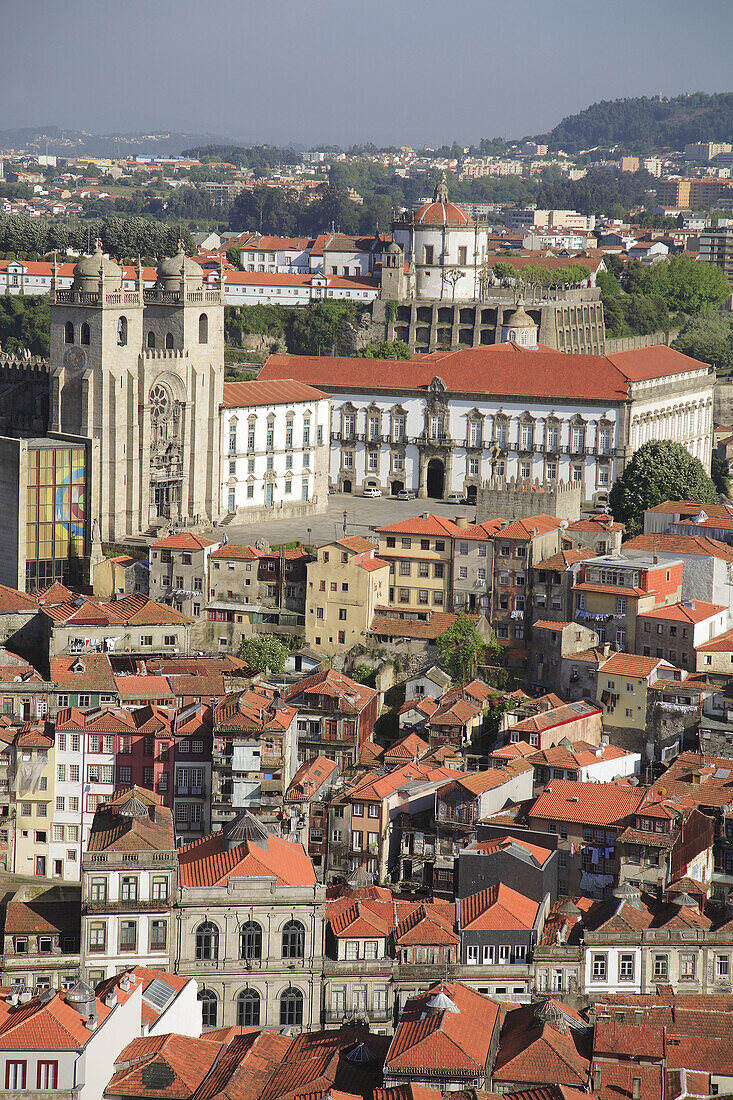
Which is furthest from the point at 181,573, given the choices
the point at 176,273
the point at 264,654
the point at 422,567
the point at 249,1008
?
the point at 249,1008

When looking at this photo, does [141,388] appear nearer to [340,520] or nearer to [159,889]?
[340,520]

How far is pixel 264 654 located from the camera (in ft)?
245

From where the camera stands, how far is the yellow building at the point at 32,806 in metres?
64.1

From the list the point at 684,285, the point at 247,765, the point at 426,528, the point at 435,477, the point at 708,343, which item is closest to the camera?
the point at 247,765

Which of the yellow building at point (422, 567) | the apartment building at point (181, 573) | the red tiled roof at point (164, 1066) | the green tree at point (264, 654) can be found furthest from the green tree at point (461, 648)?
the red tiled roof at point (164, 1066)

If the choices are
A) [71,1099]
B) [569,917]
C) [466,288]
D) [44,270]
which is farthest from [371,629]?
[44,270]

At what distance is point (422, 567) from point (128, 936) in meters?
28.6

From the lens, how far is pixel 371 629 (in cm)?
7606

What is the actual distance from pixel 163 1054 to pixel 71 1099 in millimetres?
2351

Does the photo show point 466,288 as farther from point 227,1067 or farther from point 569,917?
point 227,1067

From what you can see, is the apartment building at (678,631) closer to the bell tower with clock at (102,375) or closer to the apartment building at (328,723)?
the apartment building at (328,723)

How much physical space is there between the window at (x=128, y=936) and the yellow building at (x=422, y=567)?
2762cm

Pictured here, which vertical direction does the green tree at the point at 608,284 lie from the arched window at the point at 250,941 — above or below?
above

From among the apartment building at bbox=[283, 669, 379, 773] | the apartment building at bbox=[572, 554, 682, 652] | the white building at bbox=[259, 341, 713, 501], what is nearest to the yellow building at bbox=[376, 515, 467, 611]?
the apartment building at bbox=[572, 554, 682, 652]
